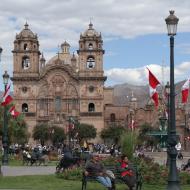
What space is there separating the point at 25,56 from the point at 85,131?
19523 mm

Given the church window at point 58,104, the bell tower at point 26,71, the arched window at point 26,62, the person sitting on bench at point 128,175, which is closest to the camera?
the person sitting on bench at point 128,175

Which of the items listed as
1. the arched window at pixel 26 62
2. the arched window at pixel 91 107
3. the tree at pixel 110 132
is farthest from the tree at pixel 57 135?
the arched window at pixel 26 62

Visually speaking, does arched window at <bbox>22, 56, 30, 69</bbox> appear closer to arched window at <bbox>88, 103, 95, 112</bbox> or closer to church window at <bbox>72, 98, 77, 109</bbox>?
church window at <bbox>72, 98, 77, 109</bbox>

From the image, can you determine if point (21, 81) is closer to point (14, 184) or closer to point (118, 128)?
point (118, 128)

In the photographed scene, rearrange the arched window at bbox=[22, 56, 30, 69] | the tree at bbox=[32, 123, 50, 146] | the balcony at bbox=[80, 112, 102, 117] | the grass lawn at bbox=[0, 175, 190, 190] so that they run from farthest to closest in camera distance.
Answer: the arched window at bbox=[22, 56, 30, 69], the balcony at bbox=[80, 112, 102, 117], the tree at bbox=[32, 123, 50, 146], the grass lawn at bbox=[0, 175, 190, 190]

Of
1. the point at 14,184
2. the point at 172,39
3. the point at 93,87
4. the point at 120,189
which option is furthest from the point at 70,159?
the point at 93,87

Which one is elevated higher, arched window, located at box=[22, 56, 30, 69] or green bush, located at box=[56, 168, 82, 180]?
arched window, located at box=[22, 56, 30, 69]

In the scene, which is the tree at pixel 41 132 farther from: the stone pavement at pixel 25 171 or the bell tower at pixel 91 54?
the stone pavement at pixel 25 171

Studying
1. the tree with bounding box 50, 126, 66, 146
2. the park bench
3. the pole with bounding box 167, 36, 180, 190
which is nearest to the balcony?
the tree with bounding box 50, 126, 66, 146

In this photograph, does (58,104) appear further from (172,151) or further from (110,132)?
(172,151)

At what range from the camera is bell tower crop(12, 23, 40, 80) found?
109 meters

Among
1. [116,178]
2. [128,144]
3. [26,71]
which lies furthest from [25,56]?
[116,178]

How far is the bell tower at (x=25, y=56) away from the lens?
109475 millimetres

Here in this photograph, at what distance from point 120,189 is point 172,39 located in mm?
5074
